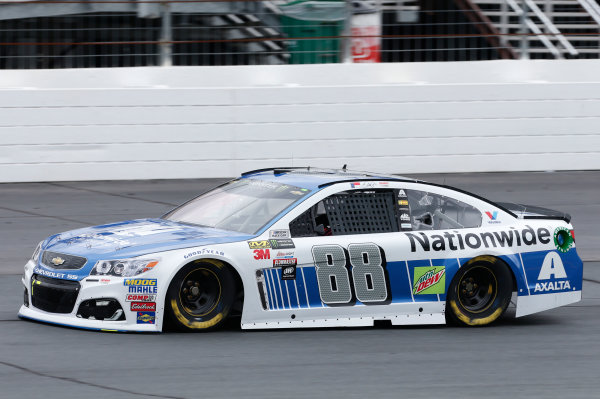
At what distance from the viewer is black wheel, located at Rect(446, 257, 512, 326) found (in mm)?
8328

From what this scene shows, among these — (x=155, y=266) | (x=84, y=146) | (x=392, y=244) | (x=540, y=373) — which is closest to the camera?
(x=540, y=373)

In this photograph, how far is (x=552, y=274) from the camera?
28.1ft

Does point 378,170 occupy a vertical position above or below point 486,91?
below

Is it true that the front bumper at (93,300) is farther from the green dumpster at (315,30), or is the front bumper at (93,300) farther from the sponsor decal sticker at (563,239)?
the green dumpster at (315,30)

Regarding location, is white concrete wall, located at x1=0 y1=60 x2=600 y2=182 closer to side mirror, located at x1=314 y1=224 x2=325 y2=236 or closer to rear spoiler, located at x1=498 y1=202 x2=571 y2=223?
rear spoiler, located at x1=498 y1=202 x2=571 y2=223

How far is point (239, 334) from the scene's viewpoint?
7742 mm

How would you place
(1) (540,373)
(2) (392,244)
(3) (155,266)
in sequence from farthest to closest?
(2) (392,244) < (3) (155,266) < (1) (540,373)

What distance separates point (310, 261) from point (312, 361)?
3.32 feet

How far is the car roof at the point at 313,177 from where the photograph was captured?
27.1ft

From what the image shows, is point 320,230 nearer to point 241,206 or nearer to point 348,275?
point 348,275

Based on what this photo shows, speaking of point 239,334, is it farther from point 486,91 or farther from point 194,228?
point 486,91

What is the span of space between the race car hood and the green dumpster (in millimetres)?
10114

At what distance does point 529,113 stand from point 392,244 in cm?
1065

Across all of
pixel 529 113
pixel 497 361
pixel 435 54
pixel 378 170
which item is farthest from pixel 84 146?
pixel 497 361
